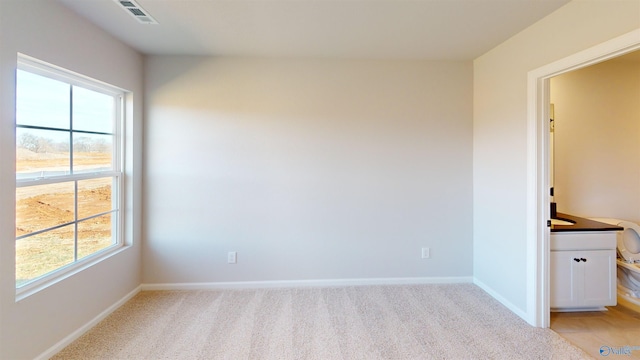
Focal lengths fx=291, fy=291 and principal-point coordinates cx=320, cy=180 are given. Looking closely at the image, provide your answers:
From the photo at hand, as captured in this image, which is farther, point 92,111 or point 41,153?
point 92,111

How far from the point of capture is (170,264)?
321 cm

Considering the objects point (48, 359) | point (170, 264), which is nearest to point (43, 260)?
point (48, 359)

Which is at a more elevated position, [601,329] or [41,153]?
[41,153]

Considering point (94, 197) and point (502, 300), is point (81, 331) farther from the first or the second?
point (502, 300)

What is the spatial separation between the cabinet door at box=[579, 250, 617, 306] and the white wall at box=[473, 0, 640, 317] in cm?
57

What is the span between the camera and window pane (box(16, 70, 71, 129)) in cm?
194

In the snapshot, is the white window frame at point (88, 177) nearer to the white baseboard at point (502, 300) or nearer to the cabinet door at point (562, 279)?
the white baseboard at point (502, 300)

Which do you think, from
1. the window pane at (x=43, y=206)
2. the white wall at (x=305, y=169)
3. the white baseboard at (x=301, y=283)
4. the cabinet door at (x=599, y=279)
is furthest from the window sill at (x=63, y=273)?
the cabinet door at (x=599, y=279)

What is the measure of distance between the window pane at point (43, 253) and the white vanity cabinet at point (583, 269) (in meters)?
4.06

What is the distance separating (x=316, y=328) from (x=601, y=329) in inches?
94.0

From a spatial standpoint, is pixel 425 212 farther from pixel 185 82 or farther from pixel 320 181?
pixel 185 82

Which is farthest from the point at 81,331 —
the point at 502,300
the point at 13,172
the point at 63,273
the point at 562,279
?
the point at 562,279

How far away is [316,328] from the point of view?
244 centimetres

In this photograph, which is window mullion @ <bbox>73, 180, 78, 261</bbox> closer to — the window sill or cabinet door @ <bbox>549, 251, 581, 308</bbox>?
the window sill
